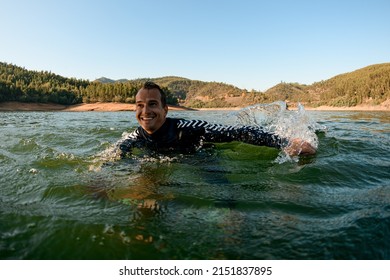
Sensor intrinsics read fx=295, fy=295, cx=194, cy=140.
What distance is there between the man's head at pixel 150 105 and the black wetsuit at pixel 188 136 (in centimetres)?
24

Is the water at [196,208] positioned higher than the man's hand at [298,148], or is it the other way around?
the man's hand at [298,148]

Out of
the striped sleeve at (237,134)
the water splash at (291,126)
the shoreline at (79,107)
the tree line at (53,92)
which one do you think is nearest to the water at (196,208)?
the striped sleeve at (237,134)

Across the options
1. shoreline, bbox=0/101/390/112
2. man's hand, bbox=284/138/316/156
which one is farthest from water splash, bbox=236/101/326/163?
shoreline, bbox=0/101/390/112

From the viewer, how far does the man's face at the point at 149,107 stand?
4.58 metres

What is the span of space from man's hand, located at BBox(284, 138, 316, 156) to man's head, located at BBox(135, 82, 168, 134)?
2.24m

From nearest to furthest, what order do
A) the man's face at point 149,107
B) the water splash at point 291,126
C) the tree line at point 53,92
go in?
1. the man's face at point 149,107
2. the water splash at point 291,126
3. the tree line at point 53,92

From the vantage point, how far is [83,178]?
4.00 meters

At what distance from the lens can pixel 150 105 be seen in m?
4.59

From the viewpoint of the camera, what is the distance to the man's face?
4.58 m

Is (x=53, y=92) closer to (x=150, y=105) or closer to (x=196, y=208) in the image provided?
(x=150, y=105)

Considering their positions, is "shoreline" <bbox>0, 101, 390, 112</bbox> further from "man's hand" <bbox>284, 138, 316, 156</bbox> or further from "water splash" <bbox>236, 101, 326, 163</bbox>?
"man's hand" <bbox>284, 138, 316, 156</bbox>

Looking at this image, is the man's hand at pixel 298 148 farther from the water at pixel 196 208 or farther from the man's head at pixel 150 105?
the man's head at pixel 150 105

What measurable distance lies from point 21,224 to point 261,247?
6.67ft
